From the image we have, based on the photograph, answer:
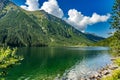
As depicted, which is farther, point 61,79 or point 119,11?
point 119,11

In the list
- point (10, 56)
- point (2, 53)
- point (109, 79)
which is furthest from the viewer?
point (10, 56)

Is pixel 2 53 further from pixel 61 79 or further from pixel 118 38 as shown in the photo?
pixel 118 38

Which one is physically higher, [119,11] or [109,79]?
[119,11]

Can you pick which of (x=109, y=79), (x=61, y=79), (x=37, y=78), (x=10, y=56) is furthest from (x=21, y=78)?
(x=109, y=79)

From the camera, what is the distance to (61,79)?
6919 cm

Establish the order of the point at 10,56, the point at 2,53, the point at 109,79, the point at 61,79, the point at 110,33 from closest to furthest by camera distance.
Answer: the point at 109,79, the point at 2,53, the point at 10,56, the point at 61,79, the point at 110,33

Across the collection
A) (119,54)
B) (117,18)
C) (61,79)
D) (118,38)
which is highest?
(117,18)

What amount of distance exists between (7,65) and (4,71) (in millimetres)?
831

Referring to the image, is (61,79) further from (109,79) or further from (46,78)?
(109,79)

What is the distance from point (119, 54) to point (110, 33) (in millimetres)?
9200

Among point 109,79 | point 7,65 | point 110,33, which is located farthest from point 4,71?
point 110,33

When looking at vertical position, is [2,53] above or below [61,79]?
above

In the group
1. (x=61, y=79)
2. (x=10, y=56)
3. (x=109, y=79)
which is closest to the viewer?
(x=109, y=79)

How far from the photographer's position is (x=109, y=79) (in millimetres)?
Result: 14422
